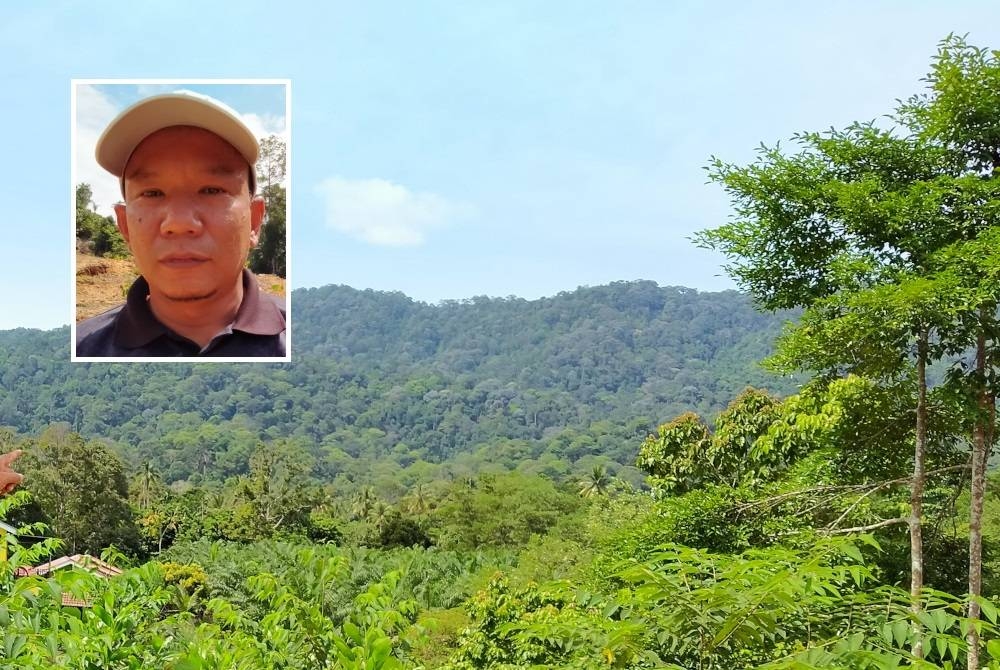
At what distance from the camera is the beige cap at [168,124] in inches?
188

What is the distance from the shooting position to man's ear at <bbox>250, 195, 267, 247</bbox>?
530 cm

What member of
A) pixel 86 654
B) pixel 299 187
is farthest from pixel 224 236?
pixel 299 187

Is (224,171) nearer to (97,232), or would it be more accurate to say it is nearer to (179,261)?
(179,261)

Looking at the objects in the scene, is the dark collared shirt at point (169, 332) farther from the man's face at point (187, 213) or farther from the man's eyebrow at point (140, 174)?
the man's eyebrow at point (140, 174)

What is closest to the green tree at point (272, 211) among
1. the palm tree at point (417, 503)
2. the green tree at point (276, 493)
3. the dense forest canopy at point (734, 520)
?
the dense forest canopy at point (734, 520)

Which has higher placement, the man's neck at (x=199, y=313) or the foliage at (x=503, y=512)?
the man's neck at (x=199, y=313)

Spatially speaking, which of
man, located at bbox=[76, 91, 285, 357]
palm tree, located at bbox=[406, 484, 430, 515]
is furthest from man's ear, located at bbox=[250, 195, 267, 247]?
palm tree, located at bbox=[406, 484, 430, 515]

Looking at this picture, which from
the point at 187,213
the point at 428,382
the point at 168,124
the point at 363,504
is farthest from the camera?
the point at 428,382

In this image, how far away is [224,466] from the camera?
35.8 m

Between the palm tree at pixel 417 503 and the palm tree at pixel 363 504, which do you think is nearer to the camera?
the palm tree at pixel 363 504

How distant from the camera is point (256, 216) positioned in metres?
5.45

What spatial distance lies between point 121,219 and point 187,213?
53cm

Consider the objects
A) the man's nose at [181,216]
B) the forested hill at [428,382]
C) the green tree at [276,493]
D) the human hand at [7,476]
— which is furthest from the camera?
the forested hill at [428,382]

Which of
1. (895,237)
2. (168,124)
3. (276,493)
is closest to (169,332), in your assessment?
(168,124)
